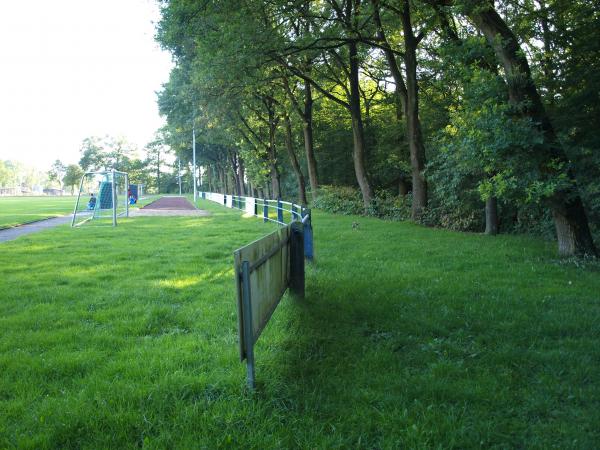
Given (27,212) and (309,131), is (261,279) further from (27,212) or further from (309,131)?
(27,212)

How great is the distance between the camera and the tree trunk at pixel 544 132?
30.5ft

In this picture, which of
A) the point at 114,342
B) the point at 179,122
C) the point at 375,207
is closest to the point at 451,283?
the point at 114,342

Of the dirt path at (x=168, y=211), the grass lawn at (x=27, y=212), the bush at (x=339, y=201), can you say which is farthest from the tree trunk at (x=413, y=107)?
the grass lawn at (x=27, y=212)

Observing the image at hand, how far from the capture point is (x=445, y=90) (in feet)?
68.9

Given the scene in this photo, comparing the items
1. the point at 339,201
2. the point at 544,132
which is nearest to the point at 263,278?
the point at 544,132

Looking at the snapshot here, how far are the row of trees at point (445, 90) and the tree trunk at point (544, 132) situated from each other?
3 centimetres

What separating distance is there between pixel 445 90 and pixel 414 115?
11.7ft

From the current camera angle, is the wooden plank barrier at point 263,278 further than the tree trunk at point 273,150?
No

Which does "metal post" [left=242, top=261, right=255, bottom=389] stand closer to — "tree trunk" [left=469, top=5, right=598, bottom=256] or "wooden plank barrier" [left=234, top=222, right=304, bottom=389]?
"wooden plank barrier" [left=234, top=222, right=304, bottom=389]

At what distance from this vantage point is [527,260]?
9.62m

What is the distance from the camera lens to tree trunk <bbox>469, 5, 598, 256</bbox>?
365 inches

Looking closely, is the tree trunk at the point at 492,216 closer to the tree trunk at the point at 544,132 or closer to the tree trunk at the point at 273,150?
the tree trunk at the point at 544,132

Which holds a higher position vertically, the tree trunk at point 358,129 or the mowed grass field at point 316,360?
the tree trunk at point 358,129

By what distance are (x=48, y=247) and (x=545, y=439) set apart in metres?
12.1
